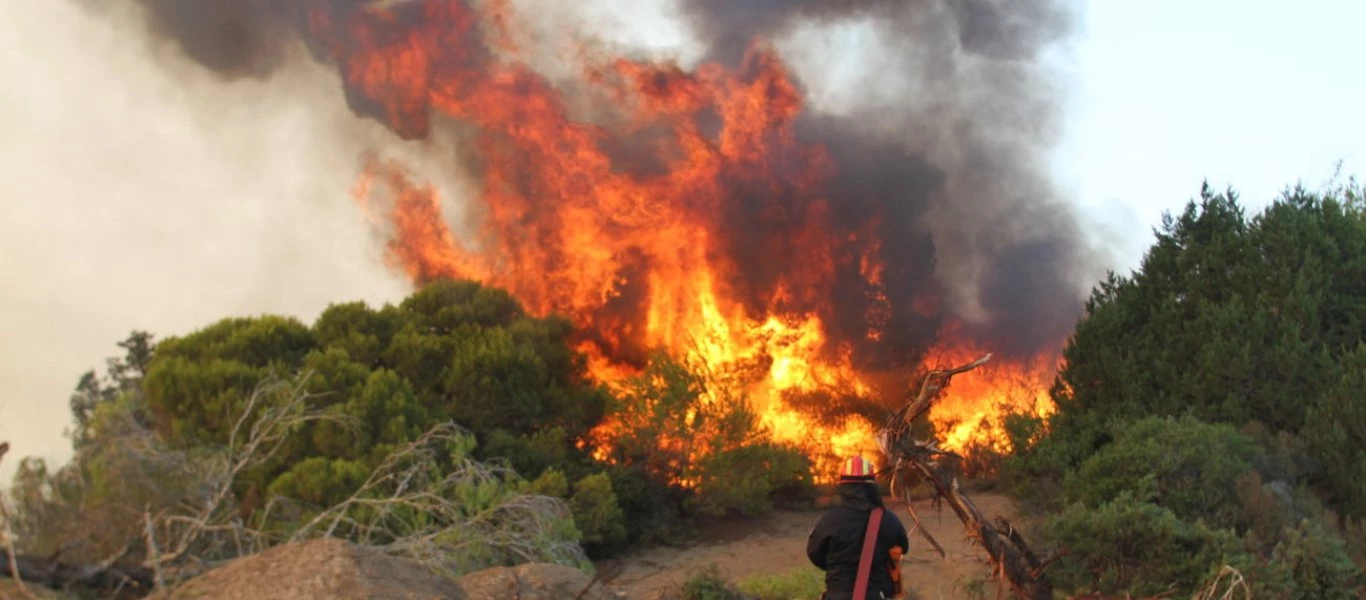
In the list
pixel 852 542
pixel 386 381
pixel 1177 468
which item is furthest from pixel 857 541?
pixel 386 381

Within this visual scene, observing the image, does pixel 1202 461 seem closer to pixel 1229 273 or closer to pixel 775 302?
pixel 1229 273

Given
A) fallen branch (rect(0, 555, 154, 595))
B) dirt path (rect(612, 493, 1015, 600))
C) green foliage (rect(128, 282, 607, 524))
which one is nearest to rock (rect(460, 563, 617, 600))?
fallen branch (rect(0, 555, 154, 595))

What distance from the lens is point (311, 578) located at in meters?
7.88

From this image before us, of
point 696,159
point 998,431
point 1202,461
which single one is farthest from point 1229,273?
point 696,159

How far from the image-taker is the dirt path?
20.1 m

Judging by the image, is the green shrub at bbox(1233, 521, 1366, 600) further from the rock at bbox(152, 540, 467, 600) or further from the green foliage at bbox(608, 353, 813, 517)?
the green foliage at bbox(608, 353, 813, 517)

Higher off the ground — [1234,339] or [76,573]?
[1234,339]

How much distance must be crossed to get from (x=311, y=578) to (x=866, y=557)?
3.82 metres

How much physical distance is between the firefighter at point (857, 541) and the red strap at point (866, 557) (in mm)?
10

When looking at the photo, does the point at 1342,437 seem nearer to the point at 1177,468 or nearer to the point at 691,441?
the point at 1177,468

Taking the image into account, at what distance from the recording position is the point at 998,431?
3048 cm

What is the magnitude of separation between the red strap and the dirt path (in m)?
10.7

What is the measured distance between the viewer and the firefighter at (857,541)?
286 inches

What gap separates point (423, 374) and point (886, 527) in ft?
63.1
